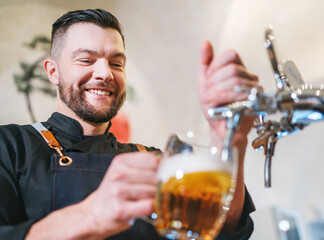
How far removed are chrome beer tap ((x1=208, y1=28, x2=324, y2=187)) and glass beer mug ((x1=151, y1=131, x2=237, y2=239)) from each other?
43 millimetres

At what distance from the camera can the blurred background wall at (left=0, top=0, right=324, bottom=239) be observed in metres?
4.73

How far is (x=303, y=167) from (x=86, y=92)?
488 centimetres

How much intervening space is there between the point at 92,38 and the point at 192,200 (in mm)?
1229

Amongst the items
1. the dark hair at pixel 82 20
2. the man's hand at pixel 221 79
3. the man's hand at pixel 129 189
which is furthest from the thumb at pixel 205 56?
the dark hair at pixel 82 20

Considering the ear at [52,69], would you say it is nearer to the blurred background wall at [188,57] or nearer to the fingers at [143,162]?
the fingers at [143,162]

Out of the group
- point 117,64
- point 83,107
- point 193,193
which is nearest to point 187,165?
point 193,193

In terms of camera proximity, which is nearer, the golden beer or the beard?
the golden beer

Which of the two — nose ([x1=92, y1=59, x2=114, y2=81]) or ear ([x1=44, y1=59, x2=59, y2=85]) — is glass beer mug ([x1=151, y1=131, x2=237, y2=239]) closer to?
nose ([x1=92, y1=59, x2=114, y2=81])

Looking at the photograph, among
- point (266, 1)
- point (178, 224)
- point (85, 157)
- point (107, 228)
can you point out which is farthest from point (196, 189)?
point (266, 1)

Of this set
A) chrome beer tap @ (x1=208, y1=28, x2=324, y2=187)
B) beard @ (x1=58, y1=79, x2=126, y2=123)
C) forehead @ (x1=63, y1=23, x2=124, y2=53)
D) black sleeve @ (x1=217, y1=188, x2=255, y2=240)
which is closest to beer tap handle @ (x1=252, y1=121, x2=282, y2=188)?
chrome beer tap @ (x1=208, y1=28, x2=324, y2=187)

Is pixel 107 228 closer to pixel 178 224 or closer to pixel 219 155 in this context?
pixel 178 224

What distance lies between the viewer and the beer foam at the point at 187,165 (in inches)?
29.4

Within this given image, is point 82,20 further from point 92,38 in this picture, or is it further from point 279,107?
point 279,107

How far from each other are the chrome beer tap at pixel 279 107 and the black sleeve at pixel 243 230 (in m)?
0.33
